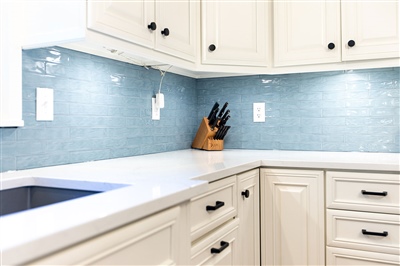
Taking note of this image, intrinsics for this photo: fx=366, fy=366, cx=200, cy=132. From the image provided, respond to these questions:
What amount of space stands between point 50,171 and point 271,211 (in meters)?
1.04

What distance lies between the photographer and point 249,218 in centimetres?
169

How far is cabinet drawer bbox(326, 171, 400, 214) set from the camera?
61.5 inches

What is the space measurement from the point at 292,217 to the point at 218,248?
1.75 feet

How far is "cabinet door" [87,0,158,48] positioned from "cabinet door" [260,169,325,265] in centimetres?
87

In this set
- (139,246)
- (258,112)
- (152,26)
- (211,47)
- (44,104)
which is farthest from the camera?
(258,112)

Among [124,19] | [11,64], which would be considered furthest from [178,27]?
[11,64]

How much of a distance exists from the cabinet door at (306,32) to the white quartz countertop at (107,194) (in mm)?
603

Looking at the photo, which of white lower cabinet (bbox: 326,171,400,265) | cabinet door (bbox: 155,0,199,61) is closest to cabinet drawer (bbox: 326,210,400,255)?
white lower cabinet (bbox: 326,171,400,265)

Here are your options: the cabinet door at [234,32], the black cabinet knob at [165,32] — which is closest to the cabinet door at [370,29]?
the cabinet door at [234,32]

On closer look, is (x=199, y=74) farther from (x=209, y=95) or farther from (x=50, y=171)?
(x=50, y=171)

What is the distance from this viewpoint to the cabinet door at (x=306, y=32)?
Result: 195cm

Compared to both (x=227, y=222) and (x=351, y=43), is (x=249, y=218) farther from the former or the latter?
(x=351, y=43)

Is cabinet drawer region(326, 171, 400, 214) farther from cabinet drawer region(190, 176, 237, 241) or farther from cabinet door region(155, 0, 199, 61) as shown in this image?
cabinet door region(155, 0, 199, 61)

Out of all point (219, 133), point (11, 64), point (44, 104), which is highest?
point (11, 64)
